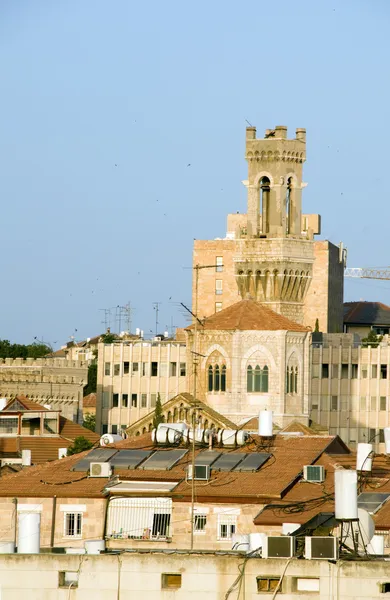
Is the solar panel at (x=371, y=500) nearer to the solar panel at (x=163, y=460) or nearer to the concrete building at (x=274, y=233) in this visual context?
the solar panel at (x=163, y=460)

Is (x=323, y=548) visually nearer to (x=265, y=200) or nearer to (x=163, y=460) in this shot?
(x=163, y=460)

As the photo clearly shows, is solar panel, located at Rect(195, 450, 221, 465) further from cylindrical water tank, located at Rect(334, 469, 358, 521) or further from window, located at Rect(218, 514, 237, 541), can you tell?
cylindrical water tank, located at Rect(334, 469, 358, 521)

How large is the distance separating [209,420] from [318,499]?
46576mm

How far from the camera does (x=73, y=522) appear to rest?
2576 inches

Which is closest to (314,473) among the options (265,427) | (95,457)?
(265,427)

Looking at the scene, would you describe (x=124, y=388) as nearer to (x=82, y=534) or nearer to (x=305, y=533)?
(x=82, y=534)

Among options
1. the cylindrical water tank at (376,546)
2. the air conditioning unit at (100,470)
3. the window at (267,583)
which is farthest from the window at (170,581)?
the air conditioning unit at (100,470)

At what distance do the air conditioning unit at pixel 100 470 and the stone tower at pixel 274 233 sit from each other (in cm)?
7478

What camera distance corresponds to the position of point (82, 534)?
213 ft

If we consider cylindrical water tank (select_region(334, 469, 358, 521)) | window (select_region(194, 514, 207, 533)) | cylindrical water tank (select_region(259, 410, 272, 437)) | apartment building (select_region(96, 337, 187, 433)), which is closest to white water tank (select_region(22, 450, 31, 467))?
cylindrical water tank (select_region(259, 410, 272, 437))

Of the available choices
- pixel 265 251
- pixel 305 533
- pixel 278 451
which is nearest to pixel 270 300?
pixel 265 251

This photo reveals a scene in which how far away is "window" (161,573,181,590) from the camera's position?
157 ft

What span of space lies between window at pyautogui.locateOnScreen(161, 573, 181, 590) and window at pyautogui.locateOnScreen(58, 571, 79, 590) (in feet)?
6.14

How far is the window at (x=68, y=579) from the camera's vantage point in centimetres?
4853
